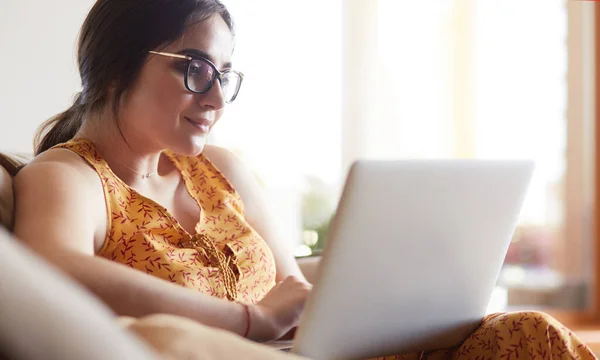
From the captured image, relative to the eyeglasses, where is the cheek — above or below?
below

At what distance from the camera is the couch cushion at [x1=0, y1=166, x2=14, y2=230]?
4.48ft

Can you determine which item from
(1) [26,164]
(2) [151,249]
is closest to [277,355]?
(2) [151,249]

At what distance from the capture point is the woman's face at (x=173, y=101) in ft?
5.26

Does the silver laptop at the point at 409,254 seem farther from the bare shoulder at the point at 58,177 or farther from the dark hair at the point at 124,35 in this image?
the dark hair at the point at 124,35

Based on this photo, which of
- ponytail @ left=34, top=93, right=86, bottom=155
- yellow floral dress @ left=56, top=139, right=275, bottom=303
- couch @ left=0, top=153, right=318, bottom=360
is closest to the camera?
couch @ left=0, top=153, right=318, bottom=360

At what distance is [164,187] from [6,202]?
0.39 meters

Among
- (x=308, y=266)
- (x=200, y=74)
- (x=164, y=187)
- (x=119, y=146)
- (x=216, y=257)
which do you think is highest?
(x=200, y=74)

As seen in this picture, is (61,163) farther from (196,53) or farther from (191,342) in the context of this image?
(191,342)

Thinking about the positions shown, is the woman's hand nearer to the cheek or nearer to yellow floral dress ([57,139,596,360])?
yellow floral dress ([57,139,596,360])

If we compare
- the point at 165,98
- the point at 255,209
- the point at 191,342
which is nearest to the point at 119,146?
the point at 165,98

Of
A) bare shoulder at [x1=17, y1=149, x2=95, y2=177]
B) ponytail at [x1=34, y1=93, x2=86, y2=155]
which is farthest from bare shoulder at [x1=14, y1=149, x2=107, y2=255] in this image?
ponytail at [x1=34, y1=93, x2=86, y2=155]

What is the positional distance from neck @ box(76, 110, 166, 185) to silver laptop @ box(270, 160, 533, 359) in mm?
639

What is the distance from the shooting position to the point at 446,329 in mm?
1339

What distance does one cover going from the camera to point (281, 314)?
1.31 metres
